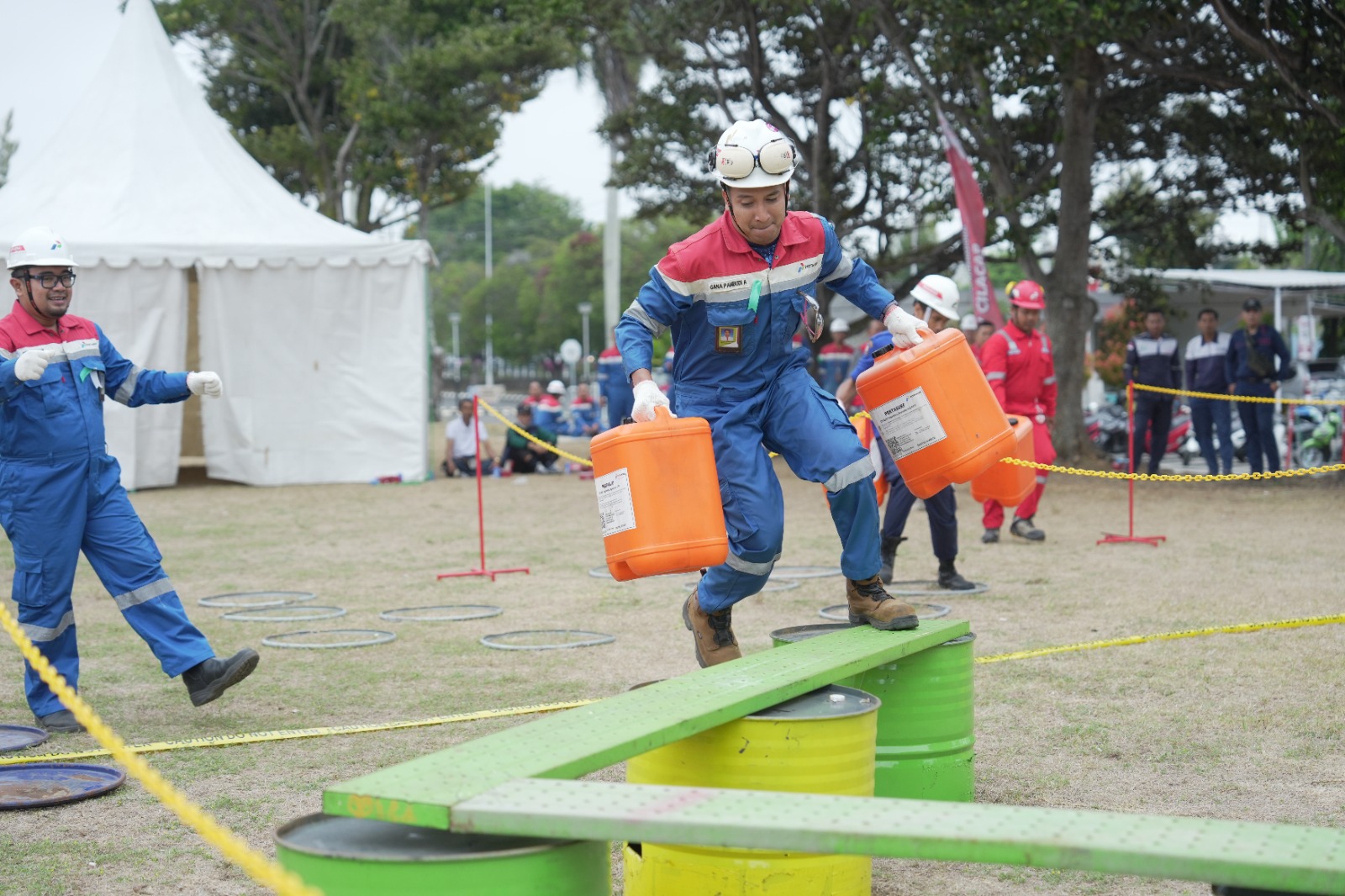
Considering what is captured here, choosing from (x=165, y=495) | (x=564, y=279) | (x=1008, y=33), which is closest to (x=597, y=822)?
(x=1008, y=33)

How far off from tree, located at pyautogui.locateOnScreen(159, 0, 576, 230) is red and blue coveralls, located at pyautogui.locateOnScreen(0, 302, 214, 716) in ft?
68.8

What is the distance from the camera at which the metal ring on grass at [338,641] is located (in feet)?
24.3

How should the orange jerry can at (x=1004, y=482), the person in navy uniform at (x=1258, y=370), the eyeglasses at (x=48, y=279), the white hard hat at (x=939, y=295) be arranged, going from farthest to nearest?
the person in navy uniform at (x=1258, y=370) < the orange jerry can at (x=1004, y=482) < the white hard hat at (x=939, y=295) < the eyeglasses at (x=48, y=279)

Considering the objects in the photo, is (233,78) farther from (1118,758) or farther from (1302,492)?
(1118,758)

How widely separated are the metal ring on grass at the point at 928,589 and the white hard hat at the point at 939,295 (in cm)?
174

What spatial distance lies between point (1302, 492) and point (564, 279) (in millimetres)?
58406

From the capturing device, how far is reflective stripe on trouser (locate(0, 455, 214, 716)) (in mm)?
5789

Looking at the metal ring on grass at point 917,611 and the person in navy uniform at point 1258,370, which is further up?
the person in navy uniform at point 1258,370

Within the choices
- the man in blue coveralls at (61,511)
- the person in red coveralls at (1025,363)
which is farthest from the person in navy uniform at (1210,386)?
the man in blue coveralls at (61,511)

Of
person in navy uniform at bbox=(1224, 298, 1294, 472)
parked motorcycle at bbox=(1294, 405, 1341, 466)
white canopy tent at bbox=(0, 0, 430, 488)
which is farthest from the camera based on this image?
white canopy tent at bbox=(0, 0, 430, 488)

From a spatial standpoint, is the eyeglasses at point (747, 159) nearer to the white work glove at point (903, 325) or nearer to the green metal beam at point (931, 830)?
the white work glove at point (903, 325)

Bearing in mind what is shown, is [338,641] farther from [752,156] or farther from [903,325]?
[752,156]

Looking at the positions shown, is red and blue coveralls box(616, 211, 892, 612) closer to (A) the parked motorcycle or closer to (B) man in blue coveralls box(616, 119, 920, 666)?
(B) man in blue coveralls box(616, 119, 920, 666)

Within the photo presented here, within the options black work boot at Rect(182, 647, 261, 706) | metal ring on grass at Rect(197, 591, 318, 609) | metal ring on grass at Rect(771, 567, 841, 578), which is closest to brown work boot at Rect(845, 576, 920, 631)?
black work boot at Rect(182, 647, 261, 706)
